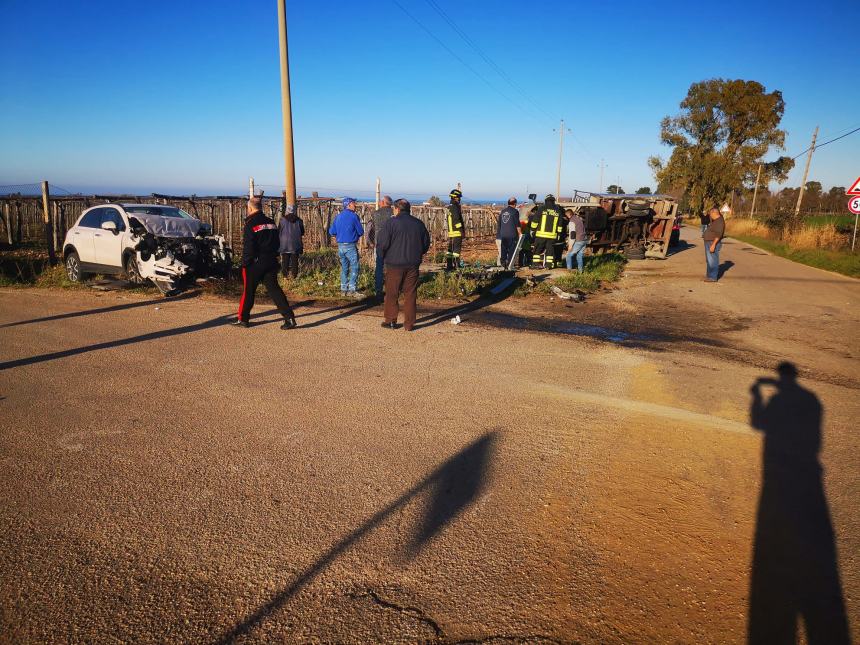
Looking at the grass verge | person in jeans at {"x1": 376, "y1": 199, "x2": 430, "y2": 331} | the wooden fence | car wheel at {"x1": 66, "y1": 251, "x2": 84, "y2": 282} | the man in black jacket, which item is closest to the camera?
the man in black jacket

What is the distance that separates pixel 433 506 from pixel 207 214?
23.6 m

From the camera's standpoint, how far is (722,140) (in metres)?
46.5

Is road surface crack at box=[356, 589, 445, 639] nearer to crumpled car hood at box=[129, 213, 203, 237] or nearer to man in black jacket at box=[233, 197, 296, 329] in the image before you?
man in black jacket at box=[233, 197, 296, 329]

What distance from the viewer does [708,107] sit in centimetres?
4609

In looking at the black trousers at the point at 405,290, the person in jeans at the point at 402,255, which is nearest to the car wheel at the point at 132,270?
the person in jeans at the point at 402,255

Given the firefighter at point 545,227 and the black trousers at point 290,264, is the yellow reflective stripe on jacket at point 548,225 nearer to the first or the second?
the firefighter at point 545,227

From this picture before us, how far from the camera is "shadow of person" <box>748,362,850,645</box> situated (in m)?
2.52

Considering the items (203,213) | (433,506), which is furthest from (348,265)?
(203,213)

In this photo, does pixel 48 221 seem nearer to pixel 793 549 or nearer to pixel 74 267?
pixel 74 267

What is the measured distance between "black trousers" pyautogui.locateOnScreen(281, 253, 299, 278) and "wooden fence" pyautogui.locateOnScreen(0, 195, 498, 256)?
13.8 ft

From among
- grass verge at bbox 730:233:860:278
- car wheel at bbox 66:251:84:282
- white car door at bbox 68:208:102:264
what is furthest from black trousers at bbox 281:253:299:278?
grass verge at bbox 730:233:860:278

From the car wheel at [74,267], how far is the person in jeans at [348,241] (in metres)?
5.69

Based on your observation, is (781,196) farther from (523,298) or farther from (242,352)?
(242,352)

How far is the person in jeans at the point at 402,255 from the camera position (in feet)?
26.0
